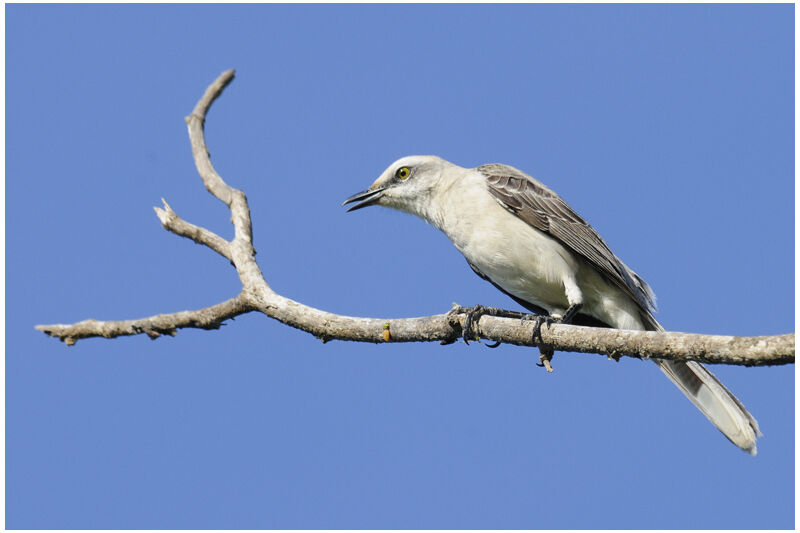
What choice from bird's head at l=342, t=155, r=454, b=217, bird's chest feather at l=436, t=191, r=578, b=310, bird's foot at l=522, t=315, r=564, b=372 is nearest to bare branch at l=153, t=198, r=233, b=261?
bird's head at l=342, t=155, r=454, b=217

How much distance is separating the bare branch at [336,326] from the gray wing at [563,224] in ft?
5.01

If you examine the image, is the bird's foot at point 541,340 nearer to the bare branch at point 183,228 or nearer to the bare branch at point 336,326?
the bare branch at point 336,326

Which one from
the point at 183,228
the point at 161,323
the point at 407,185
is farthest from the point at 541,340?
the point at 183,228

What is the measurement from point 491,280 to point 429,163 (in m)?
1.24

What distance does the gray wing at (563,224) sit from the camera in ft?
21.5

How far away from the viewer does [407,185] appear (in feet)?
23.3

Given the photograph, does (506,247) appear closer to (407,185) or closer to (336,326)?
(407,185)

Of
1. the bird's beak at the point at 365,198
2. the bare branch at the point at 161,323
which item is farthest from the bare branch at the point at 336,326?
the bird's beak at the point at 365,198

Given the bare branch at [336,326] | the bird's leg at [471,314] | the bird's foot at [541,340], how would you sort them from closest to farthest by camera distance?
the bare branch at [336,326], the bird's foot at [541,340], the bird's leg at [471,314]

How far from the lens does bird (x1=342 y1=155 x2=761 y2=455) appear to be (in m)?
6.49

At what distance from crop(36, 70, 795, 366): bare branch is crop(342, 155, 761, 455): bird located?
4.26 feet

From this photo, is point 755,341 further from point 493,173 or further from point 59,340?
point 59,340

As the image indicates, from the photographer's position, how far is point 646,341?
4.35 meters

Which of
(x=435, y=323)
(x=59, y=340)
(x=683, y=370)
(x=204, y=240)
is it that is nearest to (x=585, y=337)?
(x=435, y=323)
